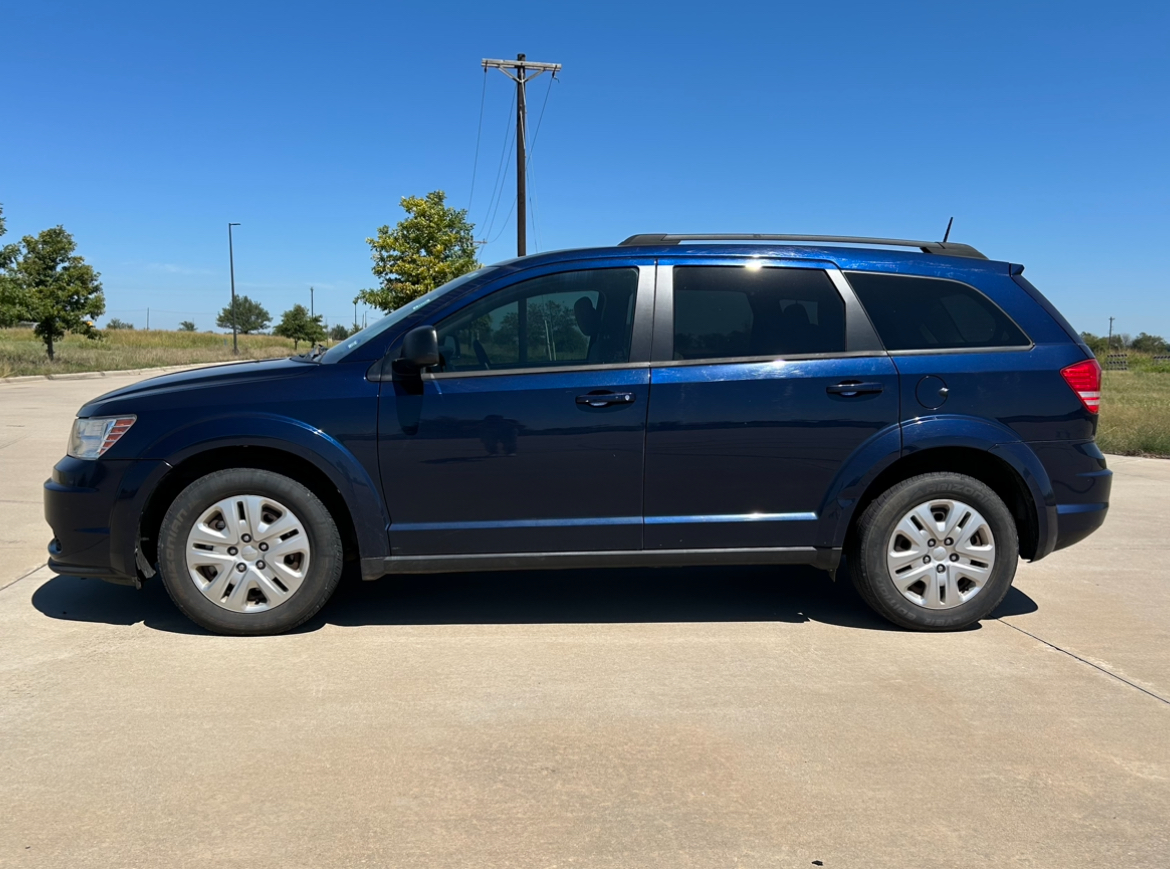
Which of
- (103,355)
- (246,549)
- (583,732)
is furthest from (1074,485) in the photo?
(103,355)

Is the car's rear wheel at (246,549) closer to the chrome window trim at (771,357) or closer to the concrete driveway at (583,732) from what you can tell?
the concrete driveway at (583,732)

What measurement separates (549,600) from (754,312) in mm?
1908

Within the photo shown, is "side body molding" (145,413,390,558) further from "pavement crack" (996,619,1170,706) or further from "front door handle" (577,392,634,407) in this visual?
"pavement crack" (996,619,1170,706)

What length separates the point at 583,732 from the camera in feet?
11.5

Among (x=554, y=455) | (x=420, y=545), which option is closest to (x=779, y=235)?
(x=554, y=455)

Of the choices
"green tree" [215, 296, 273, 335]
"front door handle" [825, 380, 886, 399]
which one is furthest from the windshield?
"green tree" [215, 296, 273, 335]

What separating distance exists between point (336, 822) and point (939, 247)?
4.03 metres

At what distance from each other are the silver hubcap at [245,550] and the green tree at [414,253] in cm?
2804

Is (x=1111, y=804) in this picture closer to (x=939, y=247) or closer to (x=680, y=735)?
(x=680, y=735)

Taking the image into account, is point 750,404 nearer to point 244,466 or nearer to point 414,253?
point 244,466

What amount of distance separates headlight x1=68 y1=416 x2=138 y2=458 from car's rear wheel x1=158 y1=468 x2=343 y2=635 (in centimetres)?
42

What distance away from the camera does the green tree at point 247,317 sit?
10494cm

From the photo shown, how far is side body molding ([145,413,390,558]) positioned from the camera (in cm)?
439

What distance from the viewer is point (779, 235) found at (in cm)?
507
